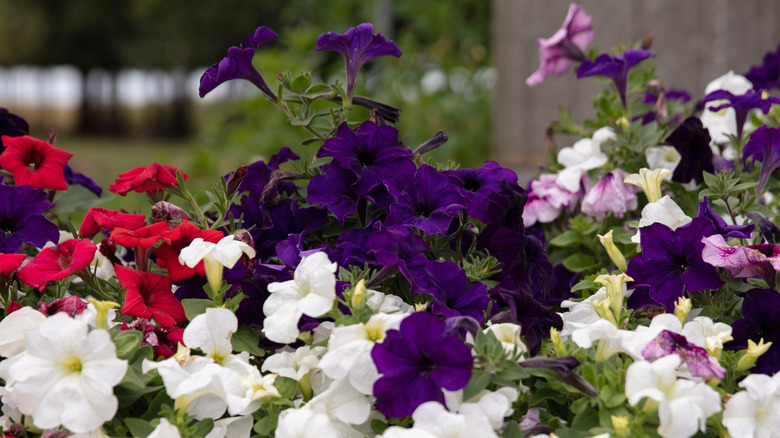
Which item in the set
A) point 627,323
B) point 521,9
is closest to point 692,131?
point 627,323

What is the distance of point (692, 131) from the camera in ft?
4.60

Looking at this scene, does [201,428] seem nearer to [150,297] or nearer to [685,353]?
[150,297]

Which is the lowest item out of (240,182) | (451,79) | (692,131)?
(451,79)

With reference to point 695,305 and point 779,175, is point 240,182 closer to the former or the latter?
point 695,305

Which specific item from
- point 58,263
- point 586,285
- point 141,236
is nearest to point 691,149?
point 586,285

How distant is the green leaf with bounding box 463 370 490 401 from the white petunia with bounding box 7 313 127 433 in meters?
0.40

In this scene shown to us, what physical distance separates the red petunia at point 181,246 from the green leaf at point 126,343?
0.66ft

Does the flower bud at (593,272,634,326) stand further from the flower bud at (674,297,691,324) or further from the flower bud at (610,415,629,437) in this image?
the flower bud at (610,415,629,437)

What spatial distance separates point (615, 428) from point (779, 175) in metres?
0.98

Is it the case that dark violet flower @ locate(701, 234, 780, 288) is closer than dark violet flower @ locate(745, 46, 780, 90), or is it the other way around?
dark violet flower @ locate(701, 234, 780, 288)

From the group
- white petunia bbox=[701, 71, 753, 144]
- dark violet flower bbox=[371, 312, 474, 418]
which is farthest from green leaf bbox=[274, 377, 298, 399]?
white petunia bbox=[701, 71, 753, 144]

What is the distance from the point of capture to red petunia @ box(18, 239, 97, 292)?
111 cm

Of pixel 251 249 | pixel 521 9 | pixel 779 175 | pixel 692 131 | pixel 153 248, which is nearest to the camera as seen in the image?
pixel 251 249

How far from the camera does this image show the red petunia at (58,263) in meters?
1.11
